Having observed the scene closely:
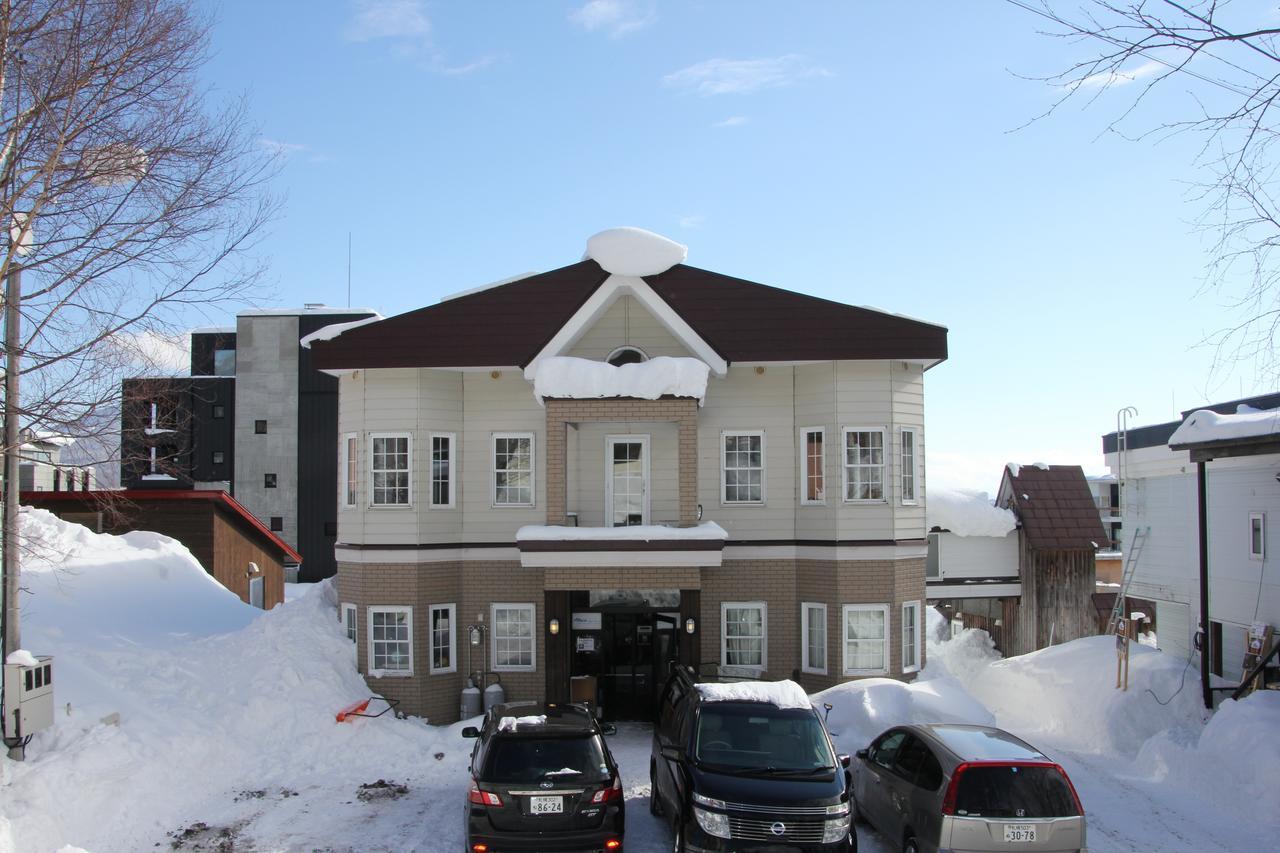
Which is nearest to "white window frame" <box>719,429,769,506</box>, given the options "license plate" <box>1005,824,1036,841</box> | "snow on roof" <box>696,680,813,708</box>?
"snow on roof" <box>696,680,813,708</box>

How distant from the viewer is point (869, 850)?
1119cm

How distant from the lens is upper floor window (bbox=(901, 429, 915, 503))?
18578mm

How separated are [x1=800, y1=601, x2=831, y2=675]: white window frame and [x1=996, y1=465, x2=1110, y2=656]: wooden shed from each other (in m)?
9.04

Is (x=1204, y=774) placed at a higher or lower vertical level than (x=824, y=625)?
lower

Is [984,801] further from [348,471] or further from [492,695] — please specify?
[348,471]

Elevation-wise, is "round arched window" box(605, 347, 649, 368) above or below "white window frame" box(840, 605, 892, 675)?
above

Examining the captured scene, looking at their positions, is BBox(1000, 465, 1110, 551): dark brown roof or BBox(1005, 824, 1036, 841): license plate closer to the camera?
BBox(1005, 824, 1036, 841): license plate

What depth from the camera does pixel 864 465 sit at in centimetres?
1823

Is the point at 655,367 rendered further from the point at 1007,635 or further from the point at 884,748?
the point at 1007,635

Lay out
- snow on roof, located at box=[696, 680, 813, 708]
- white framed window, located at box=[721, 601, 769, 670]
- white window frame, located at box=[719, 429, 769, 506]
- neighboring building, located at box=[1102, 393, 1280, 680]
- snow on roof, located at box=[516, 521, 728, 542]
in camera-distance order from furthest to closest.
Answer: white window frame, located at box=[719, 429, 769, 506]
white framed window, located at box=[721, 601, 769, 670]
neighboring building, located at box=[1102, 393, 1280, 680]
snow on roof, located at box=[516, 521, 728, 542]
snow on roof, located at box=[696, 680, 813, 708]

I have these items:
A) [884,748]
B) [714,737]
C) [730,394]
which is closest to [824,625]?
[730,394]

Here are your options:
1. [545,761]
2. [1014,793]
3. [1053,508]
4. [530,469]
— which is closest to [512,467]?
[530,469]

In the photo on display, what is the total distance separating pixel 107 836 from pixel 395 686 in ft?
22.8

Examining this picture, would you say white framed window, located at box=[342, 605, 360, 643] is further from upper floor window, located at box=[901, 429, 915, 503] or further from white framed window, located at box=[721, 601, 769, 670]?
upper floor window, located at box=[901, 429, 915, 503]
